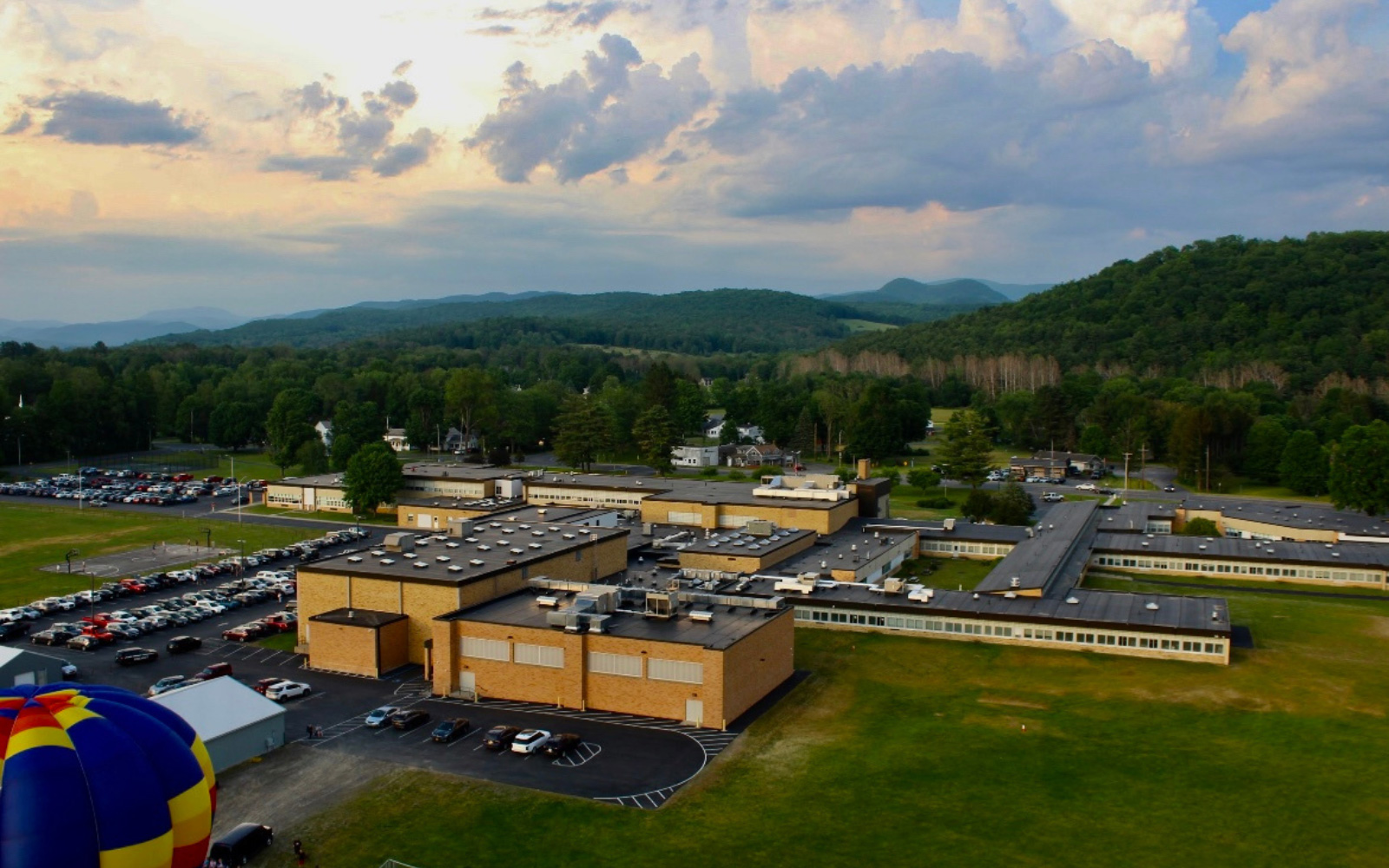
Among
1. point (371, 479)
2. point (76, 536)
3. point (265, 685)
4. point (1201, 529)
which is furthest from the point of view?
point (371, 479)

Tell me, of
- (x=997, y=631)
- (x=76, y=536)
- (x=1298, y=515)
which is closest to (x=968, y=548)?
(x=997, y=631)

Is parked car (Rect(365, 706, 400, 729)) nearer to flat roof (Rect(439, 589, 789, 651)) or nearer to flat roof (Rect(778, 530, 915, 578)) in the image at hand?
flat roof (Rect(439, 589, 789, 651))

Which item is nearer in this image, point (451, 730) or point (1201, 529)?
point (451, 730)

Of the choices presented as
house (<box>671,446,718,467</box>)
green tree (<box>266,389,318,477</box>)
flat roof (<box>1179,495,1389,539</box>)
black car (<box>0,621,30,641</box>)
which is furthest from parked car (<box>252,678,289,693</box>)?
house (<box>671,446,718,467</box>)

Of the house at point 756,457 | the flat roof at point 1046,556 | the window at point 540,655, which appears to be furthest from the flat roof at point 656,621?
the house at point 756,457

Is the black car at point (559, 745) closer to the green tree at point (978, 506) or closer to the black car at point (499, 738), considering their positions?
the black car at point (499, 738)

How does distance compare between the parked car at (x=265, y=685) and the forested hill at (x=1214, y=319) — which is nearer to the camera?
the parked car at (x=265, y=685)

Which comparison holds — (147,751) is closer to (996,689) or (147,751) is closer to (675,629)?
(675,629)

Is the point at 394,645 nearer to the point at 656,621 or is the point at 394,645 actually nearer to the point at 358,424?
the point at 656,621
